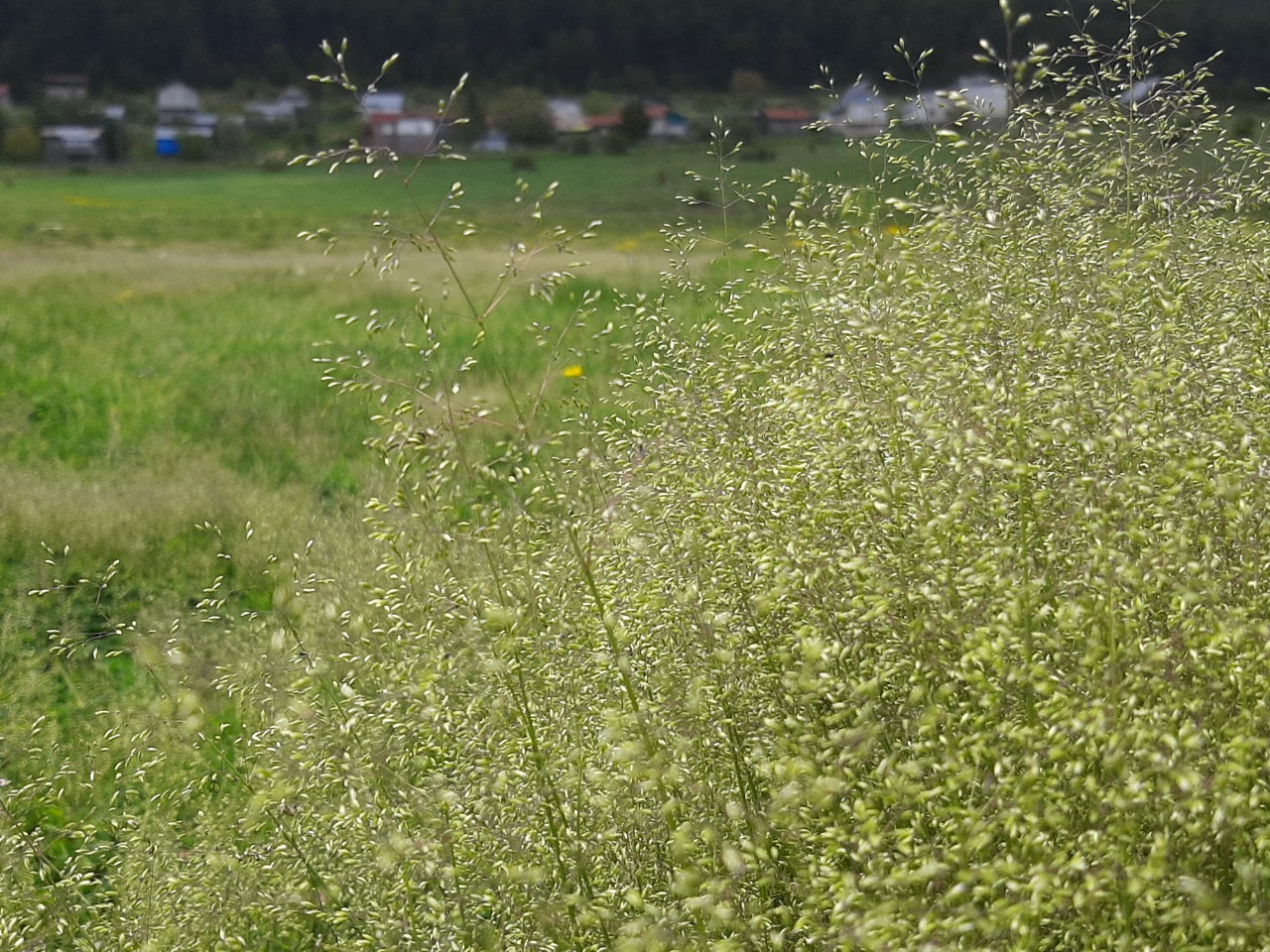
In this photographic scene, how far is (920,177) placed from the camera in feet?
12.7

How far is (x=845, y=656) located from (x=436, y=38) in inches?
1668

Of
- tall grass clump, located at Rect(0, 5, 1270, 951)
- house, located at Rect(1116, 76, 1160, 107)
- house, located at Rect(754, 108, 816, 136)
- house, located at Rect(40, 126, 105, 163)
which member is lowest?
house, located at Rect(40, 126, 105, 163)

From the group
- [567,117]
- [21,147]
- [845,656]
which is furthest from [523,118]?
[845,656]

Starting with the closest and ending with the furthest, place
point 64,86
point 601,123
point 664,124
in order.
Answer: point 664,124 → point 601,123 → point 64,86

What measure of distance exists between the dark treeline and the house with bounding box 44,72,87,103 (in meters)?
0.38

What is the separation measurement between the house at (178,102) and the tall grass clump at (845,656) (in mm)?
51863

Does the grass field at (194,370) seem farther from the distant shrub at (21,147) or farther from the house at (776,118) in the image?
the distant shrub at (21,147)

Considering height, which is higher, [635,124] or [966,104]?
[966,104]

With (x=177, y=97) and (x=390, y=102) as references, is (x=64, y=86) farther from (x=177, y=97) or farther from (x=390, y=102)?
(x=390, y=102)

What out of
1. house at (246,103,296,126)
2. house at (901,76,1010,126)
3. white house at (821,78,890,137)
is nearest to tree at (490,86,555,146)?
house at (246,103,296,126)

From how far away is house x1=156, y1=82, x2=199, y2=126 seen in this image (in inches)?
1962

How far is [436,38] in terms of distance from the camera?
4128 cm

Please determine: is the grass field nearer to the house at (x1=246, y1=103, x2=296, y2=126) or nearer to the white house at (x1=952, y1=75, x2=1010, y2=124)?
the white house at (x1=952, y1=75, x2=1010, y2=124)

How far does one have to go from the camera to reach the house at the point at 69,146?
43.9 metres
